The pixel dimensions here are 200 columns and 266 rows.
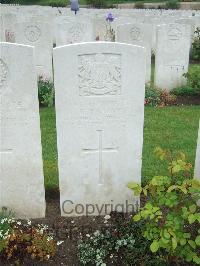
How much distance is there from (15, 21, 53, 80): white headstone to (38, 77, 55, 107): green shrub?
0.58 m

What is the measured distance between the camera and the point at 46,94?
8.07 meters

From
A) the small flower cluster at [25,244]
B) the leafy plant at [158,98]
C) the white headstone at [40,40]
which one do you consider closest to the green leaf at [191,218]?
the small flower cluster at [25,244]

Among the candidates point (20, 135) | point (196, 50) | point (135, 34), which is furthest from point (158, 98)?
point (196, 50)

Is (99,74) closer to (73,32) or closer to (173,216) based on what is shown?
(173,216)

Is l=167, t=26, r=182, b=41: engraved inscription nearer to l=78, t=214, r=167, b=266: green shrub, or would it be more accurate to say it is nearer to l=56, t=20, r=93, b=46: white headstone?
l=56, t=20, r=93, b=46: white headstone

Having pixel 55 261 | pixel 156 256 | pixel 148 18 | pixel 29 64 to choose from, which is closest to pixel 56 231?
pixel 55 261

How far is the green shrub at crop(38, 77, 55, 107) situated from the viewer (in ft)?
26.0

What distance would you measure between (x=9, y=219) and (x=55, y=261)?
26.7 inches

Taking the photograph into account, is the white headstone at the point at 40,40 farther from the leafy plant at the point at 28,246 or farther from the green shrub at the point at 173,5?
the green shrub at the point at 173,5

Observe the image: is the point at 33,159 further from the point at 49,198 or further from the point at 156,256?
the point at 156,256

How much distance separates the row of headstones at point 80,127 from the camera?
12.1 ft

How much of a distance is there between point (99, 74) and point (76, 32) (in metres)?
6.43

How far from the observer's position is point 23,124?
151 inches

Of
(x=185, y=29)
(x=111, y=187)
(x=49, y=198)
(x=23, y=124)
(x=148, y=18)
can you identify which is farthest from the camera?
(x=148, y=18)
